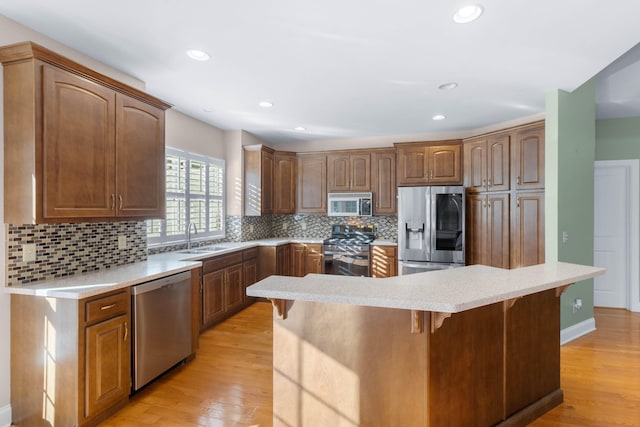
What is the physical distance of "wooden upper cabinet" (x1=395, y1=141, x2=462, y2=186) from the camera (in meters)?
4.59

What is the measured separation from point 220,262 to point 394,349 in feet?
8.83

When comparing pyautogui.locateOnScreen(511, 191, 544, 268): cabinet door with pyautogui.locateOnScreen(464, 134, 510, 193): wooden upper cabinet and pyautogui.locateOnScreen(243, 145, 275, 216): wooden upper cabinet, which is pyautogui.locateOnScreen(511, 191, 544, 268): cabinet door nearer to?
pyautogui.locateOnScreen(464, 134, 510, 193): wooden upper cabinet

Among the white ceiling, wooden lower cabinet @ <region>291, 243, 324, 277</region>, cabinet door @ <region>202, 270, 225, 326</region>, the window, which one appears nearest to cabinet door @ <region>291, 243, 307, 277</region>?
wooden lower cabinet @ <region>291, 243, 324, 277</region>

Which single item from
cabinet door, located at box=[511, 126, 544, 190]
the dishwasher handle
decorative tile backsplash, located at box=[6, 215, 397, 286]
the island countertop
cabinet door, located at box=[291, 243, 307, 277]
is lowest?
cabinet door, located at box=[291, 243, 307, 277]

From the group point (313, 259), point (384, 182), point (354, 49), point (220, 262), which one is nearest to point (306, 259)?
point (313, 259)

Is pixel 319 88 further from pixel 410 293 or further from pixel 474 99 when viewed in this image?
pixel 410 293

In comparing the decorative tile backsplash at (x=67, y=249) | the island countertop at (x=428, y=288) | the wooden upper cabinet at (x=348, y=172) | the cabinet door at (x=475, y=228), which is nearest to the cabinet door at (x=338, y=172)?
the wooden upper cabinet at (x=348, y=172)

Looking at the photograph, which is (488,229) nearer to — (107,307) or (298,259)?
(298,259)

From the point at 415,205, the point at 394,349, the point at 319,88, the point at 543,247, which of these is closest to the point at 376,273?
the point at 415,205

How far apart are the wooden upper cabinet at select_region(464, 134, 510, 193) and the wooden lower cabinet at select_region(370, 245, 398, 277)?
137 cm

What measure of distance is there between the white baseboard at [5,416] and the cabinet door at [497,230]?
15.0 ft

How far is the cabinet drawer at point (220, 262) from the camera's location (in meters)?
3.64

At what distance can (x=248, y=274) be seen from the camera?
178 inches

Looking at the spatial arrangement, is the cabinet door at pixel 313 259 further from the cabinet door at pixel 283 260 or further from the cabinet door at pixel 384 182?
the cabinet door at pixel 384 182
